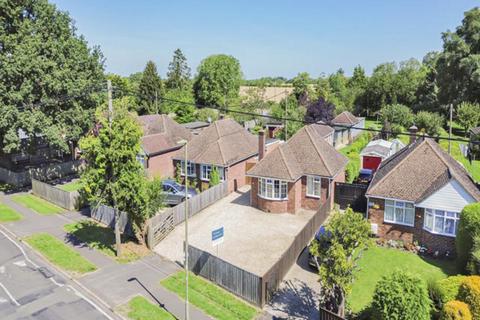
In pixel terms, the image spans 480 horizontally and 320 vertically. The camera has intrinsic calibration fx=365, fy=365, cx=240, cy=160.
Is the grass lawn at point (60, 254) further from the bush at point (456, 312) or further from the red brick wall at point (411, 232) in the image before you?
the red brick wall at point (411, 232)

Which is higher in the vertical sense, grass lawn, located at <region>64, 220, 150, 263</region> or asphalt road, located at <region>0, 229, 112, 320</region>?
grass lawn, located at <region>64, 220, 150, 263</region>

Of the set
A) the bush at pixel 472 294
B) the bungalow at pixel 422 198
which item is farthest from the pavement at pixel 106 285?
the bungalow at pixel 422 198

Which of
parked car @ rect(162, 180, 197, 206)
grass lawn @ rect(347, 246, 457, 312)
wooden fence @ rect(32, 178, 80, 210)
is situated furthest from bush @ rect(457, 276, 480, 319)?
wooden fence @ rect(32, 178, 80, 210)

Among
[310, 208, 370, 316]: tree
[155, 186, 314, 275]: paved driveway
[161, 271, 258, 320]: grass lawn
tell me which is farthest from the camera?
[155, 186, 314, 275]: paved driveway

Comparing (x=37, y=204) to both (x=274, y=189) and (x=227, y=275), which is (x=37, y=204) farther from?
(x=227, y=275)

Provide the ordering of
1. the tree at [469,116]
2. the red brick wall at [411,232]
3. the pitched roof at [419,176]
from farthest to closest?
1. the tree at [469,116]
2. the pitched roof at [419,176]
3. the red brick wall at [411,232]

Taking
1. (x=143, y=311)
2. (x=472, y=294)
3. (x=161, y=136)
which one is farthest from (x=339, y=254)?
(x=161, y=136)

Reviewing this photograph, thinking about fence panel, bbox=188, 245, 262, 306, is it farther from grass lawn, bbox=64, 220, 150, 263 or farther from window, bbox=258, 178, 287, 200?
window, bbox=258, 178, 287, 200
